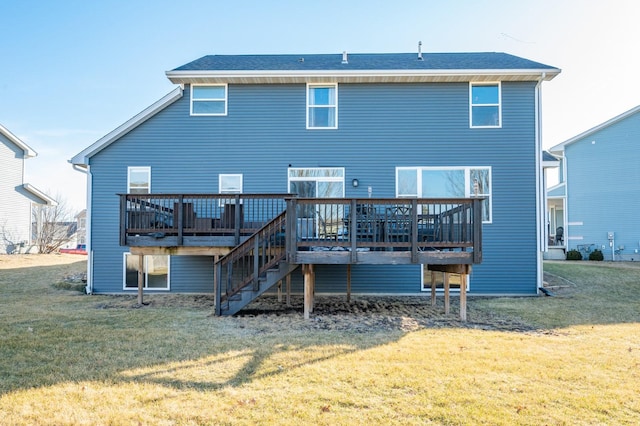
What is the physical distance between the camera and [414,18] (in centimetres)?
1480

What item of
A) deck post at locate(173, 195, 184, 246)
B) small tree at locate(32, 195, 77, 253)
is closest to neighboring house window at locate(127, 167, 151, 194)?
deck post at locate(173, 195, 184, 246)

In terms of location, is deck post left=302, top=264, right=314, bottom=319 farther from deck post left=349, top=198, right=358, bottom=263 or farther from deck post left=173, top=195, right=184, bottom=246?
deck post left=173, top=195, right=184, bottom=246

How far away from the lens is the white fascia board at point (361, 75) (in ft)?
33.7

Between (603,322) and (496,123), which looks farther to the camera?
(496,123)

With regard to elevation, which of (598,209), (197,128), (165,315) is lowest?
(165,315)

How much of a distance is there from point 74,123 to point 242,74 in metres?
24.9

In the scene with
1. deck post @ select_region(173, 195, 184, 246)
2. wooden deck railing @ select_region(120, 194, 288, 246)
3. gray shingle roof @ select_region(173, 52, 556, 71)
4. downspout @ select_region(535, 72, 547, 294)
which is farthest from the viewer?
gray shingle roof @ select_region(173, 52, 556, 71)

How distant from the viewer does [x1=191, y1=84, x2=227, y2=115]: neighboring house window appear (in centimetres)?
1091

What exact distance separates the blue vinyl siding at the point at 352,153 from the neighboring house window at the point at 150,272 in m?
0.23

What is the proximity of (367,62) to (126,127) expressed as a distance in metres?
6.89

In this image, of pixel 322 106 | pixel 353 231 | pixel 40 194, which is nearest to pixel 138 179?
pixel 322 106

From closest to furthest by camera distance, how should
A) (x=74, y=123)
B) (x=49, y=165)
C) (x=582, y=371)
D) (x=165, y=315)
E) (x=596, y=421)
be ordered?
(x=596, y=421), (x=582, y=371), (x=165, y=315), (x=74, y=123), (x=49, y=165)

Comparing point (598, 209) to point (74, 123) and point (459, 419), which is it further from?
point (74, 123)

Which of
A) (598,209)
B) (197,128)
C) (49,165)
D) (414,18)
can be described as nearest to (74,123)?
(49,165)
